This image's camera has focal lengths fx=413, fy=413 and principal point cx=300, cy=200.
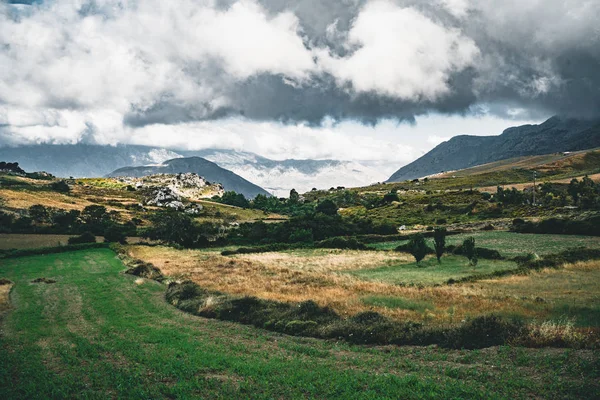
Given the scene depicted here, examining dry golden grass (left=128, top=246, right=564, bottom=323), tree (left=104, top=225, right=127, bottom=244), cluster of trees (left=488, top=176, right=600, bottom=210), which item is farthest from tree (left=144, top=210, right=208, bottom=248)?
cluster of trees (left=488, top=176, right=600, bottom=210)

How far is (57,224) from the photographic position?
11569 cm

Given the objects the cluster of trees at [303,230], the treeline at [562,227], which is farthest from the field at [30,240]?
the treeline at [562,227]

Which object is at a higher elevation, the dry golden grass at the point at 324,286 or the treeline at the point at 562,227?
the treeline at the point at 562,227

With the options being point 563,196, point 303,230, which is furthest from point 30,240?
point 563,196

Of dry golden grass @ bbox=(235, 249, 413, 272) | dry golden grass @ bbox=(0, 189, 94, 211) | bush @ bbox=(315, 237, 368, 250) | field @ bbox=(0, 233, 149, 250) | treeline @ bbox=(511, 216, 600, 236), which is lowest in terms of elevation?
dry golden grass @ bbox=(235, 249, 413, 272)

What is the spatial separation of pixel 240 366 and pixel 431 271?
1795 inches

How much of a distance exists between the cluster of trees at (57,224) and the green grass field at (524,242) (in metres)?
69.6

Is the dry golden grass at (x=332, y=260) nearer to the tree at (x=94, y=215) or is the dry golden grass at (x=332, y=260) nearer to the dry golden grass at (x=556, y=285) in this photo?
the dry golden grass at (x=556, y=285)

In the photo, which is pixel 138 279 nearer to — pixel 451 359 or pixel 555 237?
pixel 451 359

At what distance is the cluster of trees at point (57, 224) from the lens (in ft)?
355

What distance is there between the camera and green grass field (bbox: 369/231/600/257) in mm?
67188

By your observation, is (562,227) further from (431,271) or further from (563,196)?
(563,196)

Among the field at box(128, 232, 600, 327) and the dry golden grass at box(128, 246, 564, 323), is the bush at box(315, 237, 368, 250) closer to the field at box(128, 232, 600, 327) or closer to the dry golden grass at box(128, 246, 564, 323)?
the field at box(128, 232, 600, 327)

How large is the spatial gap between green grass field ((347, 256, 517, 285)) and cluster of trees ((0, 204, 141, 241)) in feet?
242
